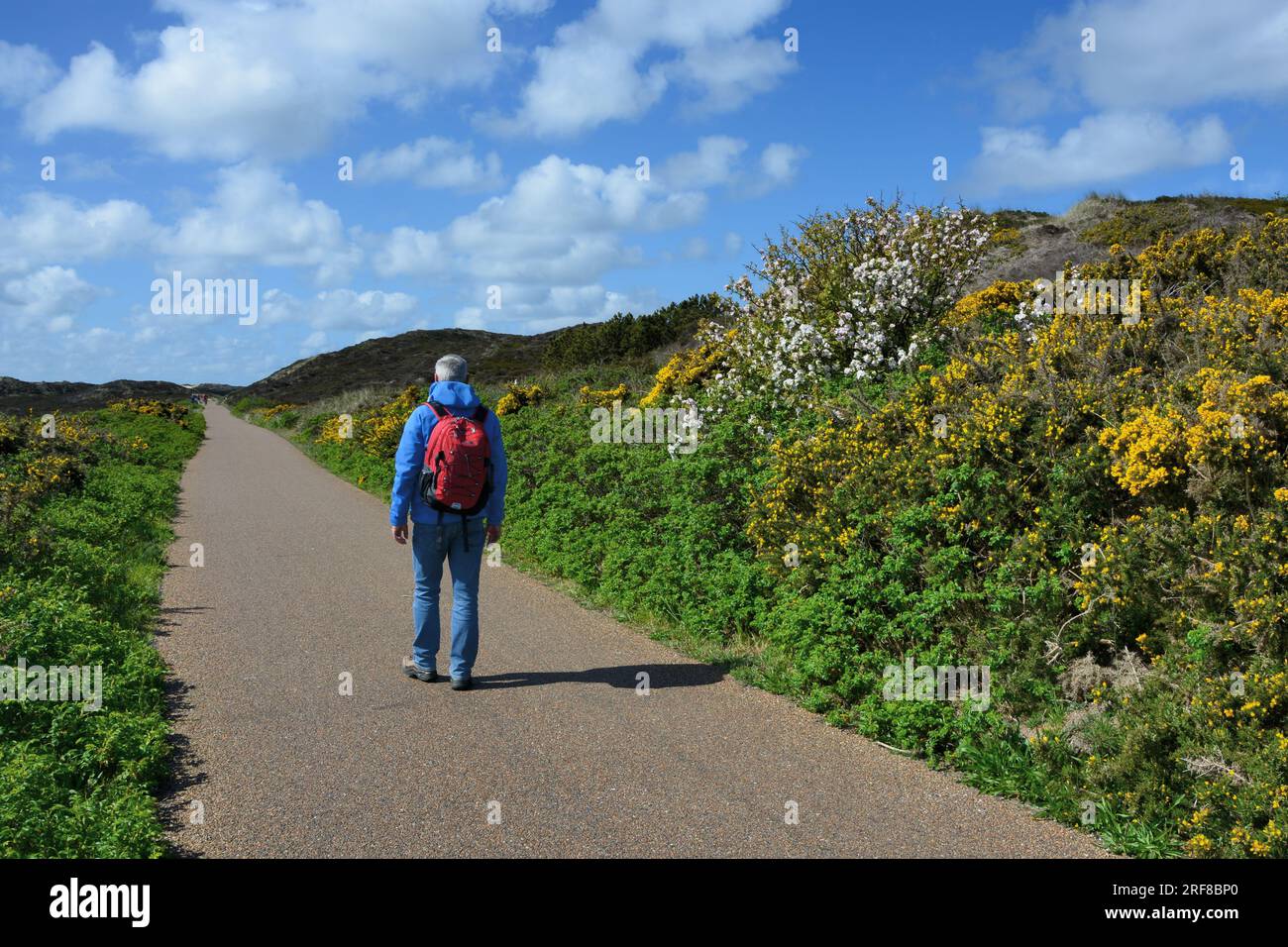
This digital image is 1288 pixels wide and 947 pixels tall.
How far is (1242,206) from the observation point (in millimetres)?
27078

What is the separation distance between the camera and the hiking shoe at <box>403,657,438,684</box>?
6.34m

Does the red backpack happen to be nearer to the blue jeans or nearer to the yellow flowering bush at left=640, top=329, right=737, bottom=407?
the blue jeans

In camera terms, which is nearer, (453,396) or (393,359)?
(453,396)

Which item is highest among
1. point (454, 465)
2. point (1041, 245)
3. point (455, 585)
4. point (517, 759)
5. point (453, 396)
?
point (1041, 245)

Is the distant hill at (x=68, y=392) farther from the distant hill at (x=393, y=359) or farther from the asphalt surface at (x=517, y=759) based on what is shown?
the asphalt surface at (x=517, y=759)

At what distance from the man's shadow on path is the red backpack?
119cm

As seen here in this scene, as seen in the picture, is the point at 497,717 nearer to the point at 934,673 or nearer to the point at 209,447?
the point at 934,673

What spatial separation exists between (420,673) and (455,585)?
2.10ft

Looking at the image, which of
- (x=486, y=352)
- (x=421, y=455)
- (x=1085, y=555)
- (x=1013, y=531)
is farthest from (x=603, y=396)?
(x=486, y=352)

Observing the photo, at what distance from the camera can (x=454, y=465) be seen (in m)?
6.09

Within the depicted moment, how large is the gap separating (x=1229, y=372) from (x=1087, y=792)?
295 centimetres

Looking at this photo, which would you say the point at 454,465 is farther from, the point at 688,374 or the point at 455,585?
the point at 688,374

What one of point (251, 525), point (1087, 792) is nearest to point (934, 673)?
point (1087, 792)
